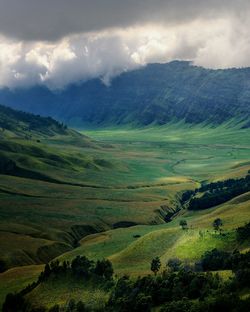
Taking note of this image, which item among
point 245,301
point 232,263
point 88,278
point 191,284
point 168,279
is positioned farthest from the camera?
point 88,278

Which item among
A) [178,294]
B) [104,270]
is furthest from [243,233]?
[178,294]

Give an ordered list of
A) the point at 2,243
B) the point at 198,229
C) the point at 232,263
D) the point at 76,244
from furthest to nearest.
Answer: the point at 76,244
the point at 2,243
the point at 198,229
the point at 232,263

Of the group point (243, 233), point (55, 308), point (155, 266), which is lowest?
point (55, 308)

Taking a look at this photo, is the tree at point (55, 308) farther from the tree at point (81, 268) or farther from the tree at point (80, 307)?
the tree at point (81, 268)

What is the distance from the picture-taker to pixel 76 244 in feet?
602

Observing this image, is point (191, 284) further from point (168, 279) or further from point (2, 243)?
point (2, 243)

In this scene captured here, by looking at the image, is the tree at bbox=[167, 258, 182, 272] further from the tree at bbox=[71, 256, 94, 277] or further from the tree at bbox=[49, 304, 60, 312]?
the tree at bbox=[49, 304, 60, 312]

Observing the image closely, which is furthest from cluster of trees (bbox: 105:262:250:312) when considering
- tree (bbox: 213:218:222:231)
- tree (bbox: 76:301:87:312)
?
tree (bbox: 213:218:222:231)

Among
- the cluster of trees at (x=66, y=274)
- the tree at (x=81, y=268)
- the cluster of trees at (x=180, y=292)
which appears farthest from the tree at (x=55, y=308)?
the tree at (x=81, y=268)

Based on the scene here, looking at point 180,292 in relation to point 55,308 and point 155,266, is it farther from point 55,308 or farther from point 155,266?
point 155,266

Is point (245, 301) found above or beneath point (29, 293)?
above

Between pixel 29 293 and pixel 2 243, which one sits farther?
pixel 2 243

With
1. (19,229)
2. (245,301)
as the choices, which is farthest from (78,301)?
(19,229)

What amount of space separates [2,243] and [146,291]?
88628mm
